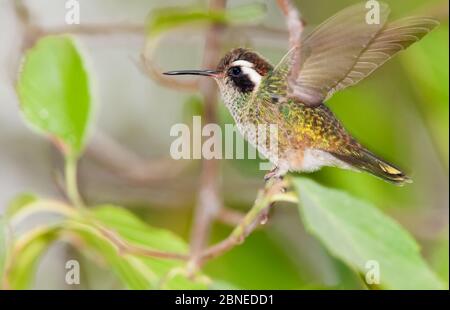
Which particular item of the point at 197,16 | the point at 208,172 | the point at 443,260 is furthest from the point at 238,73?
the point at 443,260

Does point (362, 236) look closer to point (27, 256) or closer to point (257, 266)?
point (27, 256)

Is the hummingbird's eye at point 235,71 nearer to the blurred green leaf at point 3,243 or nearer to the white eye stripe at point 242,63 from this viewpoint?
the white eye stripe at point 242,63

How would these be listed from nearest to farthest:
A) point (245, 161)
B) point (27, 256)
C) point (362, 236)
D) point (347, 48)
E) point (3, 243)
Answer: point (347, 48), point (362, 236), point (3, 243), point (27, 256), point (245, 161)

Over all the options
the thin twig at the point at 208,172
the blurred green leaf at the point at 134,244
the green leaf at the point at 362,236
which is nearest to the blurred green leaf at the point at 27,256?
the blurred green leaf at the point at 134,244

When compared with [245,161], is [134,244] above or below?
below

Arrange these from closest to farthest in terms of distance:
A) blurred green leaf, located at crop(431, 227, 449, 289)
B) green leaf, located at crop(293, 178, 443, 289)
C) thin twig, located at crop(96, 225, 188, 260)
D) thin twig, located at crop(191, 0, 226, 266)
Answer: green leaf, located at crop(293, 178, 443, 289) → thin twig, located at crop(96, 225, 188, 260) → thin twig, located at crop(191, 0, 226, 266) → blurred green leaf, located at crop(431, 227, 449, 289)

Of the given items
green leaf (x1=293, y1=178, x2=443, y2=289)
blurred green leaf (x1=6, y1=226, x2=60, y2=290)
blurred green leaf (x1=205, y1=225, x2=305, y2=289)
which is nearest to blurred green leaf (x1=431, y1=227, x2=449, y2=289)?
blurred green leaf (x1=205, y1=225, x2=305, y2=289)

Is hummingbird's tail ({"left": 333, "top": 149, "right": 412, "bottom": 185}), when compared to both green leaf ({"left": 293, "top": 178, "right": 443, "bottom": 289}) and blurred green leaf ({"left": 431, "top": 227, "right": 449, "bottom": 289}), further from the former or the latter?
blurred green leaf ({"left": 431, "top": 227, "right": 449, "bottom": 289})
